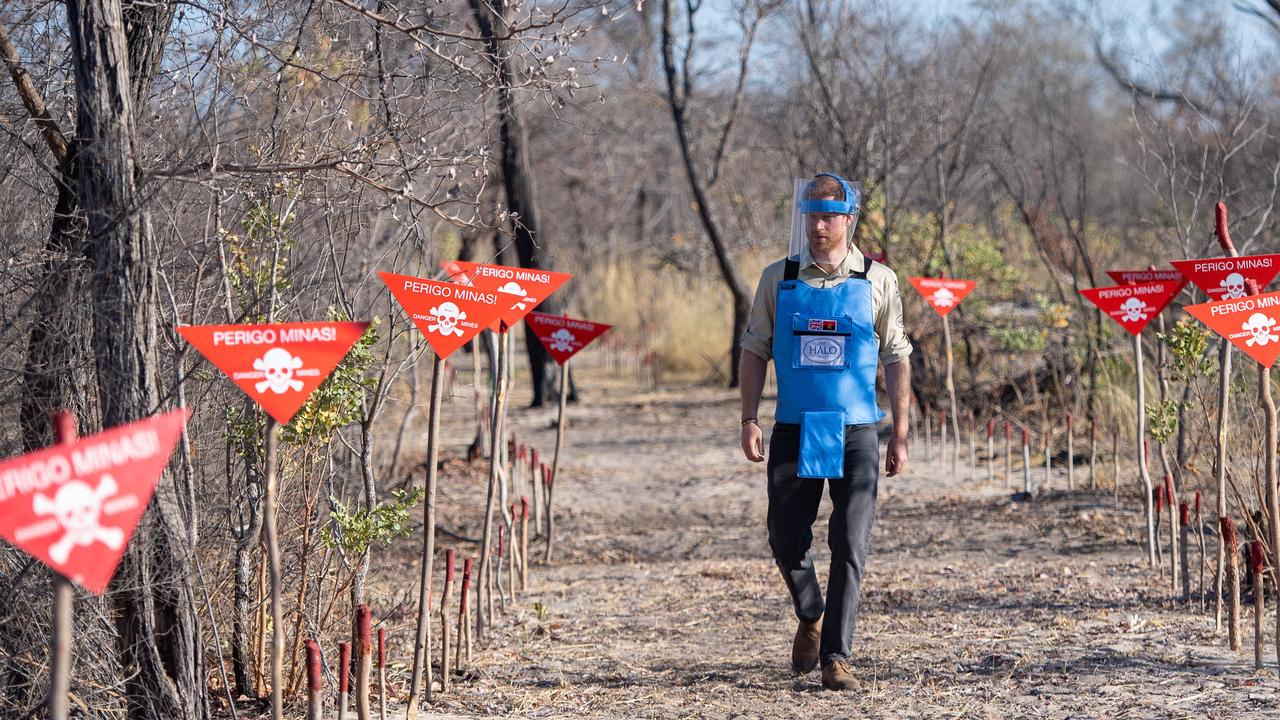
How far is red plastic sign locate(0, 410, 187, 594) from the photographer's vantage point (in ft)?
7.70

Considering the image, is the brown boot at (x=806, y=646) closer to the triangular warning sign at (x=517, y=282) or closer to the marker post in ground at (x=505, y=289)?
the marker post in ground at (x=505, y=289)

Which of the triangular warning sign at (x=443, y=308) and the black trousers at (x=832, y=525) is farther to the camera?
the black trousers at (x=832, y=525)

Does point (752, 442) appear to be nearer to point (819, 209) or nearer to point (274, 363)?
point (819, 209)

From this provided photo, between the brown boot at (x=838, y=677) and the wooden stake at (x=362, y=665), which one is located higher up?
the wooden stake at (x=362, y=665)

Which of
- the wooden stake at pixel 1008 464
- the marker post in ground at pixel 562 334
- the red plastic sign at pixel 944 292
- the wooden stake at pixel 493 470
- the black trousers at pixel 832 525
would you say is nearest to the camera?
the black trousers at pixel 832 525

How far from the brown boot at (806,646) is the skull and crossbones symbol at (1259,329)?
1677mm

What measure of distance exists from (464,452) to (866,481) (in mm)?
7080

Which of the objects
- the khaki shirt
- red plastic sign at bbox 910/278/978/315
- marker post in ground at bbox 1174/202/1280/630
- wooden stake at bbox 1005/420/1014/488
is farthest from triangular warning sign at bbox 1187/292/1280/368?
wooden stake at bbox 1005/420/1014/488

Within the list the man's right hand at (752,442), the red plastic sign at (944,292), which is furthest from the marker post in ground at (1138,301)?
the red plastic sign at (944,292)

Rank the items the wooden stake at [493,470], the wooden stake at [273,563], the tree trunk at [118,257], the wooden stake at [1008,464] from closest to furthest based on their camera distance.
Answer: the wooden stake at [273,563]
the tree trunk at [118,257]
the wooden stake at [493,470]
the wooden stake at [1008,464]

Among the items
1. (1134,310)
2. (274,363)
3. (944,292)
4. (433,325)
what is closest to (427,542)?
(433,325)

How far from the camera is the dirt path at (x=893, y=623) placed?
443cm

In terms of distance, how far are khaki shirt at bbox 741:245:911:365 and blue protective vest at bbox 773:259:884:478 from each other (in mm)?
54

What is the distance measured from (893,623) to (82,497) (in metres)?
3.74
